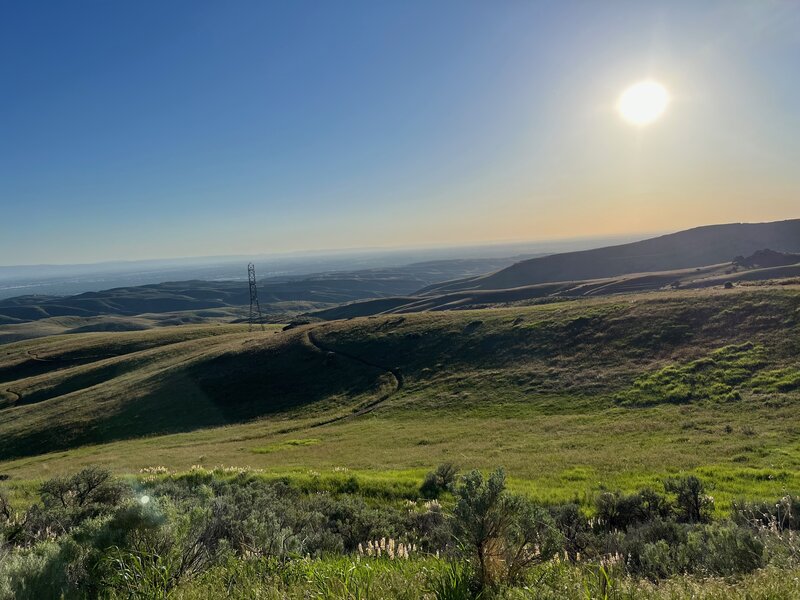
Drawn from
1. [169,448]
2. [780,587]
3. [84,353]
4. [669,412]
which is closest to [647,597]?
[780,587]

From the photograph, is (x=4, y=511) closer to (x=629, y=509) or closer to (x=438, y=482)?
(x=438, y=482)

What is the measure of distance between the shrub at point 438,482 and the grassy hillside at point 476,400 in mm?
2507

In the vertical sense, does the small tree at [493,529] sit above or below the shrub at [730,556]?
above

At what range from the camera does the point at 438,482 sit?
53.2 feet

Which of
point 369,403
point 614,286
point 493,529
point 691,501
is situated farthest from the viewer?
point 614,286

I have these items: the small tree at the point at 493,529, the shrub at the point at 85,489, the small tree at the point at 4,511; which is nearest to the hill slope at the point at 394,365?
the shrub at the point at 85,489

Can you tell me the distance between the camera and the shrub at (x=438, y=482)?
15691 millimetres

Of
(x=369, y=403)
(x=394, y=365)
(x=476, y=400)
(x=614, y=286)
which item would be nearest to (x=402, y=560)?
(x=476, y=400)

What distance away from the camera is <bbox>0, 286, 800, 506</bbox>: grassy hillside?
2048 cm

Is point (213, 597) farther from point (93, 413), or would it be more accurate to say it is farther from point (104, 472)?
point (93, 413)

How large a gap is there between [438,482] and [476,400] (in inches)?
883

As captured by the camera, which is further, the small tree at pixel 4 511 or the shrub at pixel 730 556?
the small tree at pixel 4 511

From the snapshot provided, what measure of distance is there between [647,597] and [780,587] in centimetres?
118

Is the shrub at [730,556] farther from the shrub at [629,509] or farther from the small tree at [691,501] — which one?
the small tree at [691,501]
